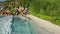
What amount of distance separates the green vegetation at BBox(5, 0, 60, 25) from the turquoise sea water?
392 mm

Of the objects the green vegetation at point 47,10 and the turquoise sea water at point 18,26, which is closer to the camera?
the turquoise sea water at point 18,26

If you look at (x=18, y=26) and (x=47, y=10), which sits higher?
(x=47, y=10)

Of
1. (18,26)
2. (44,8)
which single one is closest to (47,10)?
(44,8)

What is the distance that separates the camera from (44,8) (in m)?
4.72

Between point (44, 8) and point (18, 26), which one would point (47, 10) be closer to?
point (44, 8)

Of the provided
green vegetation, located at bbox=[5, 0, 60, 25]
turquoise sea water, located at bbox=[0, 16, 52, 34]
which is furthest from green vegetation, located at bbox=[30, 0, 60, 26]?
turquoise sea water, located at bbox=[0, 16, 52, 34]

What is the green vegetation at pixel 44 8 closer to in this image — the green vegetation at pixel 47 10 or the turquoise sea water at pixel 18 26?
the green vegetation at pixel 47 10

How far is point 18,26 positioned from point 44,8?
0.94 m

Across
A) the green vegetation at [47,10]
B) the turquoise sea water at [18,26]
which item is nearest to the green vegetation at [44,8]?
the green vegetation at [47,10]

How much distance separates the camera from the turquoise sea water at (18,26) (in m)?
3.81

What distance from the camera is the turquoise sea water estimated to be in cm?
381

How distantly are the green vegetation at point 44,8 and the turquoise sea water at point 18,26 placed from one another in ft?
1.28

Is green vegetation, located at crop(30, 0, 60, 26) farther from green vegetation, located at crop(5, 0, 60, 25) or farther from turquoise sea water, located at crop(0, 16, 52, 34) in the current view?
turquoise sea water, located at crop(0, 16, 52, 34)

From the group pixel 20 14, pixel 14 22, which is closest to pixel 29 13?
pixel 20 14
